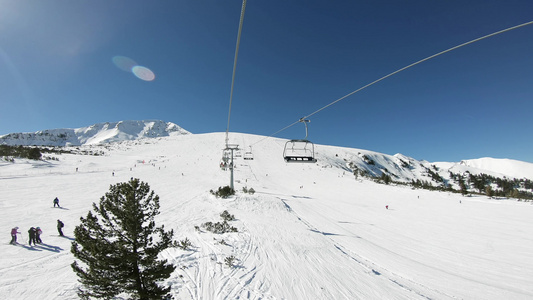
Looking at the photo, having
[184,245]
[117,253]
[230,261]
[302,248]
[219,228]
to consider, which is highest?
[117,253]

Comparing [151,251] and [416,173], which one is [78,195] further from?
[416,173]

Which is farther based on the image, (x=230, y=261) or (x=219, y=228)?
(x=219, y=228)

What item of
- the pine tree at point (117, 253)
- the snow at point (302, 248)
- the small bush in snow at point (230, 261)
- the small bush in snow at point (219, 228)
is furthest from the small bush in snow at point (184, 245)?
the pine tree at point (117, 253)

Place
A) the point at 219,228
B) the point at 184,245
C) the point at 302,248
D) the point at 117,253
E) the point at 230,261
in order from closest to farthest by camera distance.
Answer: the point at 117,253 → the point at 230,261 → the point at 184,245 → the point at 302,248 → the point at 219,228

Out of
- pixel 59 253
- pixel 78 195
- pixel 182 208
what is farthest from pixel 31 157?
pixel 59 253

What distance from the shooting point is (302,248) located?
1235 cm

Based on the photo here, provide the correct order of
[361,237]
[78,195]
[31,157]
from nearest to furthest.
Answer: [361,237] < [78,195] < [31,157]

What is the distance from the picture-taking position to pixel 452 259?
14.4 m

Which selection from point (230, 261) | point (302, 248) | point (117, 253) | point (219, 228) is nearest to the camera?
point (117, 253)

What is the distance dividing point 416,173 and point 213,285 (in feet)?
565

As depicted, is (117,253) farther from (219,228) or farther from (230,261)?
(219,228)

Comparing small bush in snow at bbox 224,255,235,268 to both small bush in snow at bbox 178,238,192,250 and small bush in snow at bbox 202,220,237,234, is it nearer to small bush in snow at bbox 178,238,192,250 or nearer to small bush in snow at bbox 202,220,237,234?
small bush in snow at bbox 178,238,192,250

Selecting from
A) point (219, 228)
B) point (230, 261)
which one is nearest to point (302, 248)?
point (230, 261)

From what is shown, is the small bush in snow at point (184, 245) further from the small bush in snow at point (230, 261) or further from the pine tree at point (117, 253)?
the pine tree at point (117, 253)
